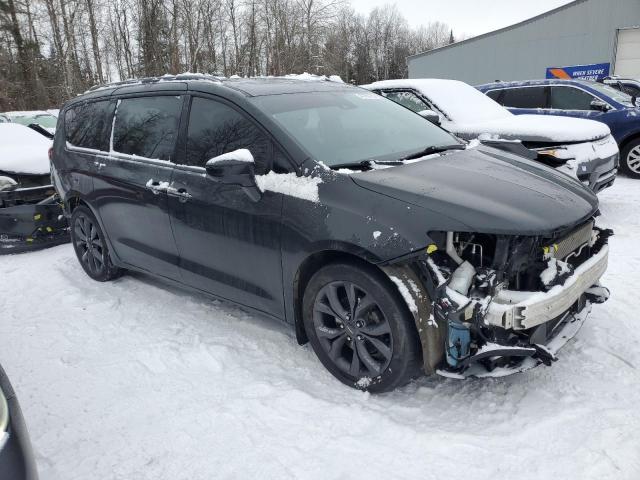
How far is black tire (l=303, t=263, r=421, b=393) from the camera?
104 inches

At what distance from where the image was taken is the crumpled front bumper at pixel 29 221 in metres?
5.81

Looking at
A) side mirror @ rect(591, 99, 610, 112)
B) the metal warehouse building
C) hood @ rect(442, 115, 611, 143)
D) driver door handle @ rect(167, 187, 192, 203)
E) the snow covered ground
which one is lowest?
the snow covered ground

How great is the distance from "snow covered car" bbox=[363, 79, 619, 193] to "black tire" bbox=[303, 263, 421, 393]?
303 cm

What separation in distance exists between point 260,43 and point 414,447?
38.0 metres

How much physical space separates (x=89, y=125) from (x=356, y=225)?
10.5 ft

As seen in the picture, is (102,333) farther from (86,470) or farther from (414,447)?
(414,447)

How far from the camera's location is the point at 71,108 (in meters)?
5.00

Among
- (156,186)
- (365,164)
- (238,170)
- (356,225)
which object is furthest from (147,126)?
(356,225)

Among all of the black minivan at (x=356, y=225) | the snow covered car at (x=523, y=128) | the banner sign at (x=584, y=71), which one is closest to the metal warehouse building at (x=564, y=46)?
the banner sign at (x=584, y=71)

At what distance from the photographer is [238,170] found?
294cm

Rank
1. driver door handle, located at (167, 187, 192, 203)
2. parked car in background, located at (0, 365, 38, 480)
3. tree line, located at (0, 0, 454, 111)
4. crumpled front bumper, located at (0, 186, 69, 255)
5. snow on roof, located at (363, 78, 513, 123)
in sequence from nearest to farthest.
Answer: parked car in background, located at (0, 365, 38, 480), driver door handle, located at (167, 187, 192, 203), crumpled front bumper, located at (0, 186, 69, 255), snow on roof, located at (363, 78, 513, 123), tree line, located at (0, 0, 454, 111)

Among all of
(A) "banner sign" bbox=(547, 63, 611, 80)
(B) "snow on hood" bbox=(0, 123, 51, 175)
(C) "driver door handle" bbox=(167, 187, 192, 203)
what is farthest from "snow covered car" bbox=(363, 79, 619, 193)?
(A) "banner sign" bbox=(547, 63, 611, 80)

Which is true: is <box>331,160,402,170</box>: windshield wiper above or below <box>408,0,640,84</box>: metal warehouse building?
below

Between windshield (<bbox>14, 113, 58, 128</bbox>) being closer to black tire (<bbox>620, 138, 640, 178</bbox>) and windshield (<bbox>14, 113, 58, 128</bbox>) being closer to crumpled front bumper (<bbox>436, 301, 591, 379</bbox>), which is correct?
black tire (<bbox>620, 138, 640, 178</bbox>)
